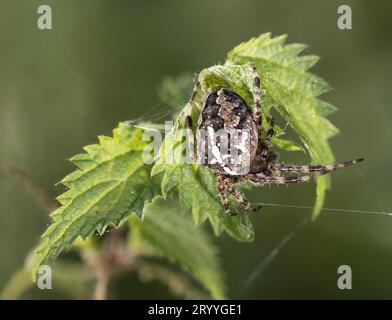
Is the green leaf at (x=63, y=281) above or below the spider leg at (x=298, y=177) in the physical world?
below

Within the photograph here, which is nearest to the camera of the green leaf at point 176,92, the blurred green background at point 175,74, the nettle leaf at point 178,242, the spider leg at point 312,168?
the spider leg at point 312,168

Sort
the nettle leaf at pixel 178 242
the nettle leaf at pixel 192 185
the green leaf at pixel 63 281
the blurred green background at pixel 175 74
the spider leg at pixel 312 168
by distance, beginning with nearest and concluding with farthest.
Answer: the nettle leaf at pixel 192 185 → the spider leg at pixel 312 168 → the nettle leaf at pixel 178 242 → the green leaf at pixel 63 281 → the blurred green background at pixel 175 74

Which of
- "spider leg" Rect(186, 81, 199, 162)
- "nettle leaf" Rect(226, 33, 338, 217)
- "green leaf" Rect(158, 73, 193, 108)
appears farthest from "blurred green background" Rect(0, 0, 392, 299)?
"spider leg" Rect(186, 81, 199, 162)

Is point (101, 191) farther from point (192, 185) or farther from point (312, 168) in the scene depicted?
point (312, 168)

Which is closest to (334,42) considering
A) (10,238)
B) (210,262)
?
(210,262)

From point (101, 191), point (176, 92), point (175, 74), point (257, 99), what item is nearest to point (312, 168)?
point (257, 99)

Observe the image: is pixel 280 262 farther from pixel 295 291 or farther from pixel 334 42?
pixel 334 42

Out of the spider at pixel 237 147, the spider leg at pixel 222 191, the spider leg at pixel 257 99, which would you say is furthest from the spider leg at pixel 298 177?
the spider leg at pixel 257 99

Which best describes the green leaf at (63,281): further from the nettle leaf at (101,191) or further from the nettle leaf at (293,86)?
the nettle leaf at (293,86)
